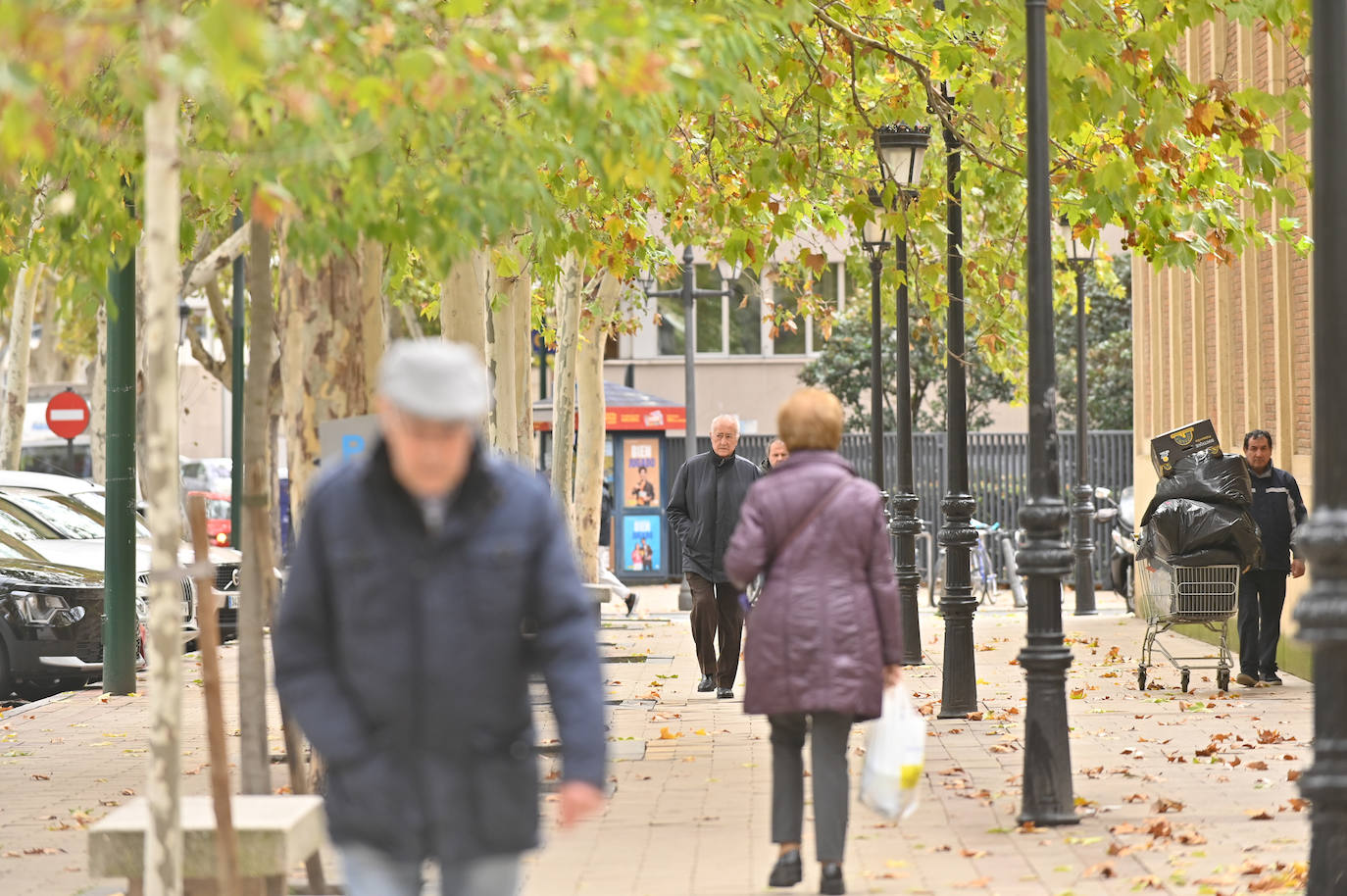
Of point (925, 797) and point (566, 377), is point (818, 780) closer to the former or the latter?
point (925, 797)

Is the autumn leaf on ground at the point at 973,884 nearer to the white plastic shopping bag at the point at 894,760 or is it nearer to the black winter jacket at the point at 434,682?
the white plastic shopping bag at the point at 894,760

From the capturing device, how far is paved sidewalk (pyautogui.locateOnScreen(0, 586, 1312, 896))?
23.6 ft

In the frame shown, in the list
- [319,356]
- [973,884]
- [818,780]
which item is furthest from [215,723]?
[319,356]

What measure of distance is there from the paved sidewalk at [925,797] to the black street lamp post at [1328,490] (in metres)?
0.78

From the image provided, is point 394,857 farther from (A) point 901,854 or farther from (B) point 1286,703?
(B) point 1286,703

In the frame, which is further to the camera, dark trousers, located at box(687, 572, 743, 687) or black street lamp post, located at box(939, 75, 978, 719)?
A: dark trousers, located at box(687, 572, 743, 687)

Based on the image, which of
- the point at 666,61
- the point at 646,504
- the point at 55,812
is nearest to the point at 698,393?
the point at 646,504

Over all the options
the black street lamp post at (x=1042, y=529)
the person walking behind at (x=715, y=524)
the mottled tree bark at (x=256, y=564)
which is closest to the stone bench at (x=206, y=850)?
the mottled tree bark at (x=256, y=564)

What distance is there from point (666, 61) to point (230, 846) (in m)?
2.58

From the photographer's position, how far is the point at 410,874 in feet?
12.9

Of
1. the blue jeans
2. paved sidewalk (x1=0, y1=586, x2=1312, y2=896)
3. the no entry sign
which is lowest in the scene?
paved sidewalk (x1=0, y1=586, x2=1312, y2=896)

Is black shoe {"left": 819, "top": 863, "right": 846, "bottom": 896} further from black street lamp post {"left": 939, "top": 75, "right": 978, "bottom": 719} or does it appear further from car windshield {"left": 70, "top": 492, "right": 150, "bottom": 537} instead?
car windshield {"left": 70, "top": 492, "right": 150, "bottom": 537}

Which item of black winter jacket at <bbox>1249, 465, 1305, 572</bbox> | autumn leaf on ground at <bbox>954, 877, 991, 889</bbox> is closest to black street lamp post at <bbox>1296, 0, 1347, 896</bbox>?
autumn leaf on ground at <bbox>954, 877, 991, 889</bbox>

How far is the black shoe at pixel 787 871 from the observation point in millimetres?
6789
